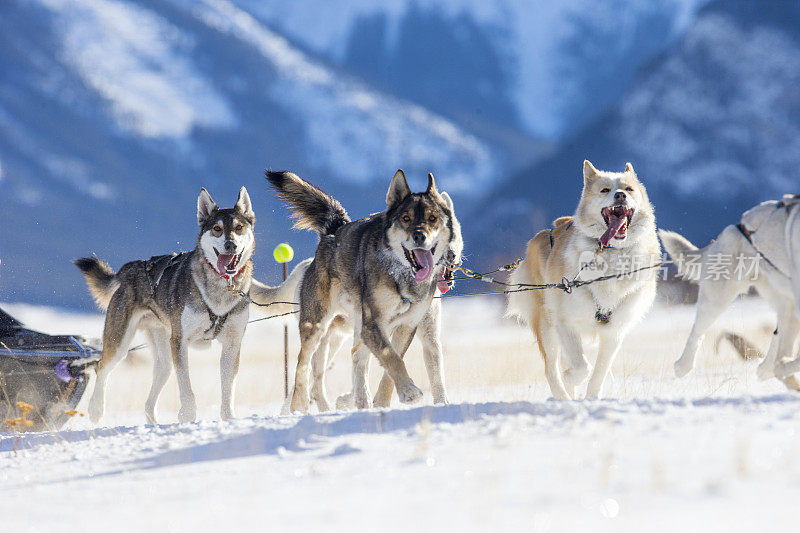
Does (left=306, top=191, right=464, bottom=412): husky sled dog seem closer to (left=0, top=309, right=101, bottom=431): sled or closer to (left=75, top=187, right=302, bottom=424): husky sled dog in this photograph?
(left=75, top=187, right=302, bottom=424): husky sled dog

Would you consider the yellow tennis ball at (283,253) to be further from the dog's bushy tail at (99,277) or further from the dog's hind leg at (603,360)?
the dog's hind leg at (603,360)

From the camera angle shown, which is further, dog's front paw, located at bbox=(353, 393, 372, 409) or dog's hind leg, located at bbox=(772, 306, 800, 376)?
dog's front paw, located at bbox=(353, 393, 372, 409)

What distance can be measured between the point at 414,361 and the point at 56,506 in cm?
927

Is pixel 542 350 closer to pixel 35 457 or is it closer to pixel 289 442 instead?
pixel 289 442

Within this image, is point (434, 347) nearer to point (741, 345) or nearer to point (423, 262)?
point (423, 262)

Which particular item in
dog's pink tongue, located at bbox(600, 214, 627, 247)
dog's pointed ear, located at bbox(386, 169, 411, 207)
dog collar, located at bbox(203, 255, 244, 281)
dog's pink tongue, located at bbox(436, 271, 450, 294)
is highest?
dog's pointed ear, located at bbox(386, 169, 411, 207)

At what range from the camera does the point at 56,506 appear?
8.33 feet

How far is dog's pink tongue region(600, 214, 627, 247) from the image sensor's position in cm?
532

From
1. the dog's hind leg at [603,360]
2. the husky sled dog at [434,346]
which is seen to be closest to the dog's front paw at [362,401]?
the husky sled dog at [434,346]

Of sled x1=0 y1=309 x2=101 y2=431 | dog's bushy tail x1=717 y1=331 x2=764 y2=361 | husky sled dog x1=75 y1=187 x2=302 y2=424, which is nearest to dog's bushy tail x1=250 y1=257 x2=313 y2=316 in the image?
husky sled dog x1=75 y1=187 x2=302 y2=424

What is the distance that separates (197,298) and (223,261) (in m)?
0.35

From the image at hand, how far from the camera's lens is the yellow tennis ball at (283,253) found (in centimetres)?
779

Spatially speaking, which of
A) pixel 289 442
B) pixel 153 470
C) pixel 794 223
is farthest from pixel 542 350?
pixel 153 470

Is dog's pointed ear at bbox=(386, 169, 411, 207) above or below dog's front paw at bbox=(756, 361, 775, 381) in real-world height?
above
